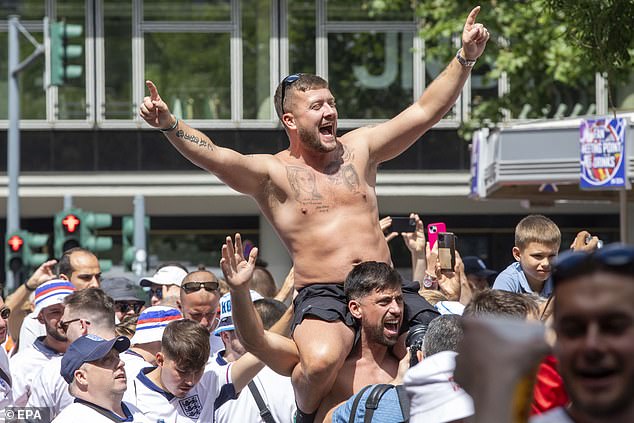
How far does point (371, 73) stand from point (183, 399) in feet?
68.5

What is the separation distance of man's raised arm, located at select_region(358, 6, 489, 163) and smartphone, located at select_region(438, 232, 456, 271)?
1627 millimetres

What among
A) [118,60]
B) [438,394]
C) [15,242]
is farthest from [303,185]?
[118,60]

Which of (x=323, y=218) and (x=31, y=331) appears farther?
(x=31, y=331)

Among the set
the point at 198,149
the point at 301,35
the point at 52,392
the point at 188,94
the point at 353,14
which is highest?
the point at 353,14

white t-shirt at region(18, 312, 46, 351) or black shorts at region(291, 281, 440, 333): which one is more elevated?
black shorts at region(291, 281, 440, 333)

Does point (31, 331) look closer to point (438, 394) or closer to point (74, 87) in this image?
point (438, 394)

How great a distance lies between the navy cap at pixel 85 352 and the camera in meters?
6.07

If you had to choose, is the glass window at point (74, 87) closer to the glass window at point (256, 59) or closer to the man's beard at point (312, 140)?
the glass window at point (256, 59)

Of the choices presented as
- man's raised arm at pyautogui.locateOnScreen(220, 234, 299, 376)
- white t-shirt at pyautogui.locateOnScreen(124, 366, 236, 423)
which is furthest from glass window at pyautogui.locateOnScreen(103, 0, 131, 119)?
man's raised arm at pyautogui.locateOnScreen(220, 234, 299, 376)

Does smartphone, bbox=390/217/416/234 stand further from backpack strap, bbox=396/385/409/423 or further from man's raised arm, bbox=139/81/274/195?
backpack strap, bbox=396/385/409/423

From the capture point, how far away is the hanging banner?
44.8 ft

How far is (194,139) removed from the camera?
6.32 metres

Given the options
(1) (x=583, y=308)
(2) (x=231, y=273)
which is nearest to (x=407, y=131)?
(2) (x=231, y=273)

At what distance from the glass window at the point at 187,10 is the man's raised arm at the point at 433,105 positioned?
21571 millimetres
